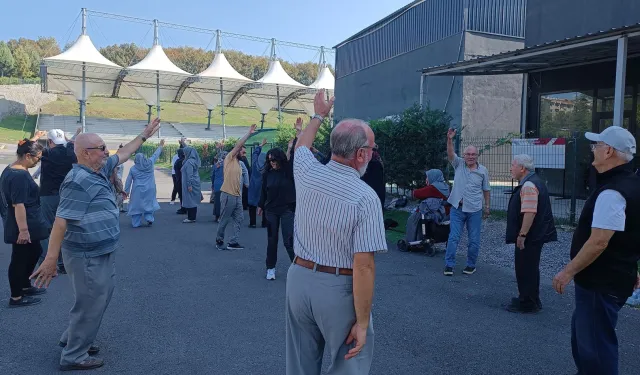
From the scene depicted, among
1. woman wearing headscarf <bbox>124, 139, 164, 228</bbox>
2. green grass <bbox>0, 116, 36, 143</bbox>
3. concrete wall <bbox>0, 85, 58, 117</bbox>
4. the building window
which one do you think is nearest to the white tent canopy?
green grass <bbox>0, 116, 36, 143</bbox>

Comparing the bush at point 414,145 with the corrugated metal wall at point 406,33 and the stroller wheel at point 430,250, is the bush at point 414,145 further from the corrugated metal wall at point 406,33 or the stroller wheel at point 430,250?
the corrugated metal wall at point 406,33

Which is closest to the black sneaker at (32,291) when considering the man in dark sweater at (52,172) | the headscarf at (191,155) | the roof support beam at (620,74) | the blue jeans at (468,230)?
the man in dark sweater at (52,172)

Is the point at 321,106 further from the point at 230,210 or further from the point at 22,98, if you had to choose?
the point at 22,98

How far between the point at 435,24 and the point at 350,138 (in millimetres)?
22881

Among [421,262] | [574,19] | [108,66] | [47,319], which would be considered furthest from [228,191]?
[108,66]

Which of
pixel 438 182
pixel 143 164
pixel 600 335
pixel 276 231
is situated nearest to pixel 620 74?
pixel 438 182

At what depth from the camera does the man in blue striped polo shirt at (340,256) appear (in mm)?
2566

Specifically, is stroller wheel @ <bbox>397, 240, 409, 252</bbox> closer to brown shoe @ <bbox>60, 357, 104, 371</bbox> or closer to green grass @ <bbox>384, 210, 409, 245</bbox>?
green grass @ <bbox>384, 210, 409, 245</bbox>

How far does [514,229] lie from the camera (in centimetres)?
585

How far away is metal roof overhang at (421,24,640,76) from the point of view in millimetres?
10667

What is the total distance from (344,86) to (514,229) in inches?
1142

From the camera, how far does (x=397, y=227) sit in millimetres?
11805

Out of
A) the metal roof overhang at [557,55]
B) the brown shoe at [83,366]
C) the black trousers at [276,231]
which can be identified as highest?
the metal roof overhang at [557,55]

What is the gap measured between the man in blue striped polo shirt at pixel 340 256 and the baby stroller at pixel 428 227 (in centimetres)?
631
